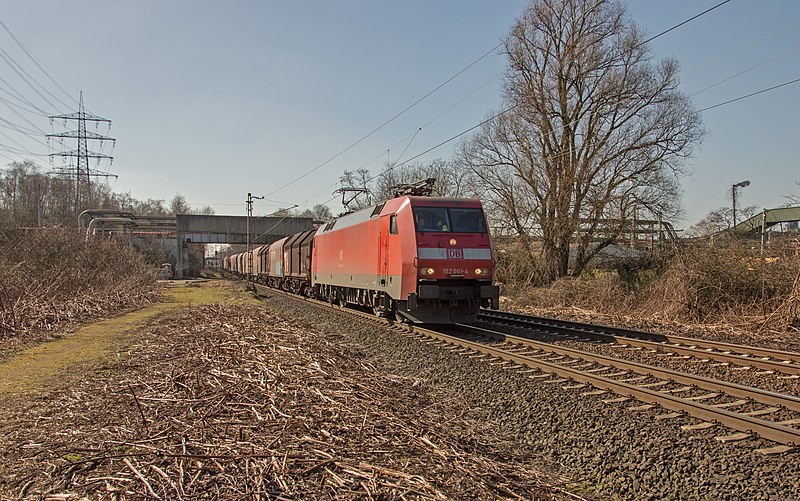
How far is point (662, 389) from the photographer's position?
7.57 meters

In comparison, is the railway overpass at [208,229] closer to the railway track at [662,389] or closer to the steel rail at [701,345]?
the steel rail at [701,345]

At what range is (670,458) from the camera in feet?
16.7

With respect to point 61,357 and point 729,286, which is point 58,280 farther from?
point 729,286

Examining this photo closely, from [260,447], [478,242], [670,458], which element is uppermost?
[478,242]

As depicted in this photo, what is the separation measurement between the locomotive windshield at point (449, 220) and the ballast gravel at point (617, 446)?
4933 millimetres

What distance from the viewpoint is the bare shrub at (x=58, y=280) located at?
13.4 m

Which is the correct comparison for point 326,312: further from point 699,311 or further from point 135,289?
point 699,311

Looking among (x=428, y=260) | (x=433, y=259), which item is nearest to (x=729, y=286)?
(x=433, y=259)

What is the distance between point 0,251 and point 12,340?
26.4 ft

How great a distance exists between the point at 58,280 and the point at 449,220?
13.0m

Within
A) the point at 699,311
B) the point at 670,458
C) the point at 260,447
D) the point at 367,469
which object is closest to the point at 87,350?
the point at 260,447

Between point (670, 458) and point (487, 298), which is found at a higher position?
point (487, 298)

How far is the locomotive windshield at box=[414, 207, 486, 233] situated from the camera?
13055mm

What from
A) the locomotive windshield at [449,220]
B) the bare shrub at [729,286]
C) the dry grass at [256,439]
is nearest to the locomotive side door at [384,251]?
the locomotive windshield at [449,220]
